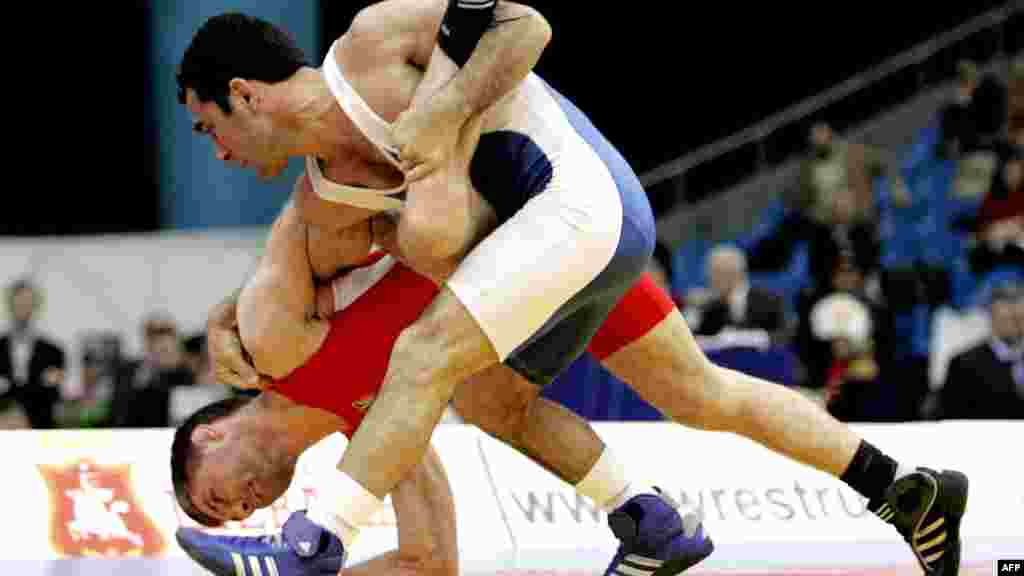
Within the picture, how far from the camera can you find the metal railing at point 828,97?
42.4ft

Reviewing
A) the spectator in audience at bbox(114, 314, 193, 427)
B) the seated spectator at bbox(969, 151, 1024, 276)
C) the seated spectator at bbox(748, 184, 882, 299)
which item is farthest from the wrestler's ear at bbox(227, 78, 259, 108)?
the seated spectator at bbox(969, 151, 1024, 276)

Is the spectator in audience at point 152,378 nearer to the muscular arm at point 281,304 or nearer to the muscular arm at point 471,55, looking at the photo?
the muscular arm at point 281,304

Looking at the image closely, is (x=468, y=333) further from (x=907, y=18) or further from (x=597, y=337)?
(x=907, y=18)

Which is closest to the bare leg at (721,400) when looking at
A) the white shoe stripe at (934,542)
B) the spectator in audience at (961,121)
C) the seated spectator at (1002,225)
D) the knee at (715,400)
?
the knee at (715,400)

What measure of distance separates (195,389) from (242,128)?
441 centimetres

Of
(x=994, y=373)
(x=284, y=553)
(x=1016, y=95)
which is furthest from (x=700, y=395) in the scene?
(x=1016, y=95)

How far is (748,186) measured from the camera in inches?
506

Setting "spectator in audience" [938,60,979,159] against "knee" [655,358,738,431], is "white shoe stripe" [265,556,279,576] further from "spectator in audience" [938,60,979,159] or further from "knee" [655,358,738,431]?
"spectator in audience" [938,60,979,159]

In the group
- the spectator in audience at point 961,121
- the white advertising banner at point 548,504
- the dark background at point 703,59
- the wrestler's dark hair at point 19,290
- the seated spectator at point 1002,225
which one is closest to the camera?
the white advertising banner at point 548,504

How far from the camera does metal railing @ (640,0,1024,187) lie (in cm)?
1292

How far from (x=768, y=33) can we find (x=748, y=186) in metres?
1.79

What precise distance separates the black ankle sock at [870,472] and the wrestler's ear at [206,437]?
1.35 meters

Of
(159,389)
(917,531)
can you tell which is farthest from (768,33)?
(917,531)

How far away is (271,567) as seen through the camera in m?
3.24
